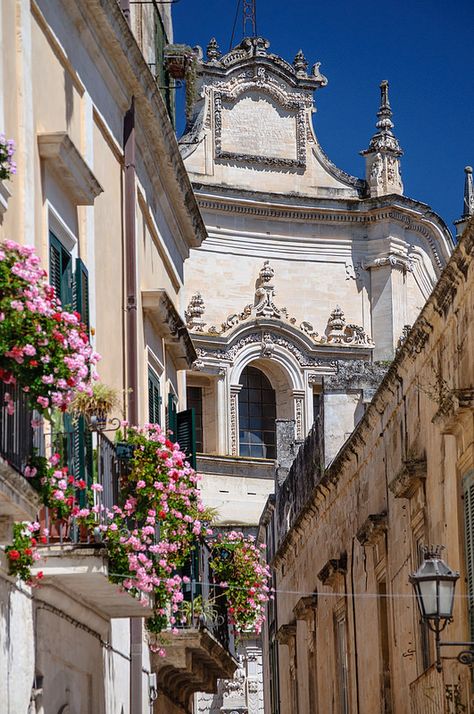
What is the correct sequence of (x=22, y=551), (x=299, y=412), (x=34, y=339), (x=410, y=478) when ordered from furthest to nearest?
(x=299, y=412) → (x=410, y=478) → (x=22, y=551) → (x=34, y=339)

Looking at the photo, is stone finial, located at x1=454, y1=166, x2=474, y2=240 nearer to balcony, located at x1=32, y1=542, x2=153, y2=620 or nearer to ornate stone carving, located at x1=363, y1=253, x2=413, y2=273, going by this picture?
ornate stone carving, located at x1=363, y1=253, x2=413, y2=273

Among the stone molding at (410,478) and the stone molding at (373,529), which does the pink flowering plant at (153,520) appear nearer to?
the stone molding at (410,478)

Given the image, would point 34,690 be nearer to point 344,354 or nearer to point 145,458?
point 145,458

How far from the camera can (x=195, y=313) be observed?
39.5 m

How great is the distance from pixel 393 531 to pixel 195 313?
22.1m

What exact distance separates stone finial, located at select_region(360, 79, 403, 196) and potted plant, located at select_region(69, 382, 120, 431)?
29.7m

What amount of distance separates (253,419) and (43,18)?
28.6m

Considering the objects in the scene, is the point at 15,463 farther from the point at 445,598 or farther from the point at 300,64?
the point at 300,64

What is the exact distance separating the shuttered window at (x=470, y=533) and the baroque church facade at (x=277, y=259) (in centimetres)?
2473

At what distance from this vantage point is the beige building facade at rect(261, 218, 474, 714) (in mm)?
14242

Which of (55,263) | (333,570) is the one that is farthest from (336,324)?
(55,263)

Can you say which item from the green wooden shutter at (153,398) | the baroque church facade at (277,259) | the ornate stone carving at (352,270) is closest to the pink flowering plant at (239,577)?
the green wooden shutter at (153,398)

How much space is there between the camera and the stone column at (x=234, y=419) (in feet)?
131

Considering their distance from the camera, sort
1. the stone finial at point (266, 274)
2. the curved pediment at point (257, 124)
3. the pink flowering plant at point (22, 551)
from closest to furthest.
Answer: the pink flowering plant at point (22, 551), the stone finial at point (266, 274), the curved pediment at point (257, 124)
